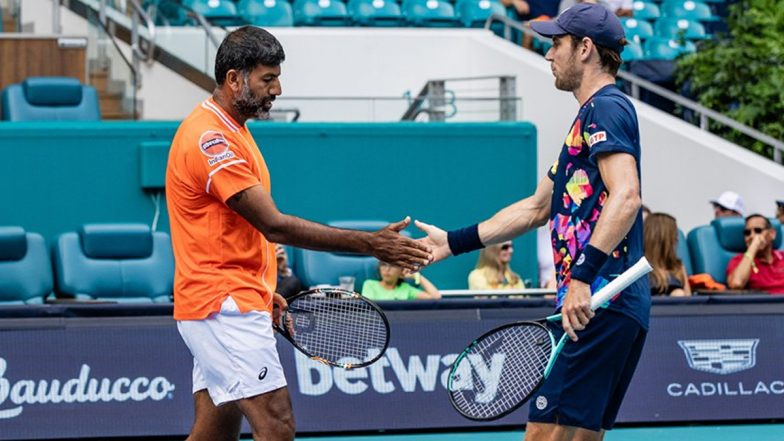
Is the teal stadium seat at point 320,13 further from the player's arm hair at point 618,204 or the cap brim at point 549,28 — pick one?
the player's arm hair at point 618,204

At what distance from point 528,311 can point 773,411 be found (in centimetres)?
176

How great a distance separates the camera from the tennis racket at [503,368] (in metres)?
4.91

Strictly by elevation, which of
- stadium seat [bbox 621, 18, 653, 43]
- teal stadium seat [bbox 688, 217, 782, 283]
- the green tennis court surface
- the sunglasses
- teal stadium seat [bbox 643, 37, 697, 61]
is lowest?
the green tennis court surface

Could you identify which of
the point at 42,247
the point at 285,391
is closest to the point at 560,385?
the point at 285,391

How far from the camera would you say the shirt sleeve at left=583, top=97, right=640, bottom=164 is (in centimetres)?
473

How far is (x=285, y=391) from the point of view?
503cm

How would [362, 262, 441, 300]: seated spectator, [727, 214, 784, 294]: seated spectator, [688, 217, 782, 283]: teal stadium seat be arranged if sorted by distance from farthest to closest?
[688, 217, 782, 283]: teal stadium seat, [727, 214, 784, 294]: seated spectator, [362, 262, 441, 300]: seated spectator

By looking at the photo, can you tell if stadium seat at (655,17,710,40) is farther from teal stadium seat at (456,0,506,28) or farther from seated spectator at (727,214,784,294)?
seated spectator at (727,214,784,294)

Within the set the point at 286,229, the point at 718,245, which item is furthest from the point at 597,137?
the point at 718,245

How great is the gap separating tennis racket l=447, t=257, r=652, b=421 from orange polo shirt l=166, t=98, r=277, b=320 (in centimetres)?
79

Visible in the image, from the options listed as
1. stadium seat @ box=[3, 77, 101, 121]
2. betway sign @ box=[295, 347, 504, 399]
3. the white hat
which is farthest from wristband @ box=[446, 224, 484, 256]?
stadium seat @ box=[3, 77, 101, 121]

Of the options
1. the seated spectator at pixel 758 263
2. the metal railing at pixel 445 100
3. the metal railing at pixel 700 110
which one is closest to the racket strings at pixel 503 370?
the seated spectator at pixel 758 263

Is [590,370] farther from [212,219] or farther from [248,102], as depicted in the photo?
[248,102]

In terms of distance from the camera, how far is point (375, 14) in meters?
16.2
